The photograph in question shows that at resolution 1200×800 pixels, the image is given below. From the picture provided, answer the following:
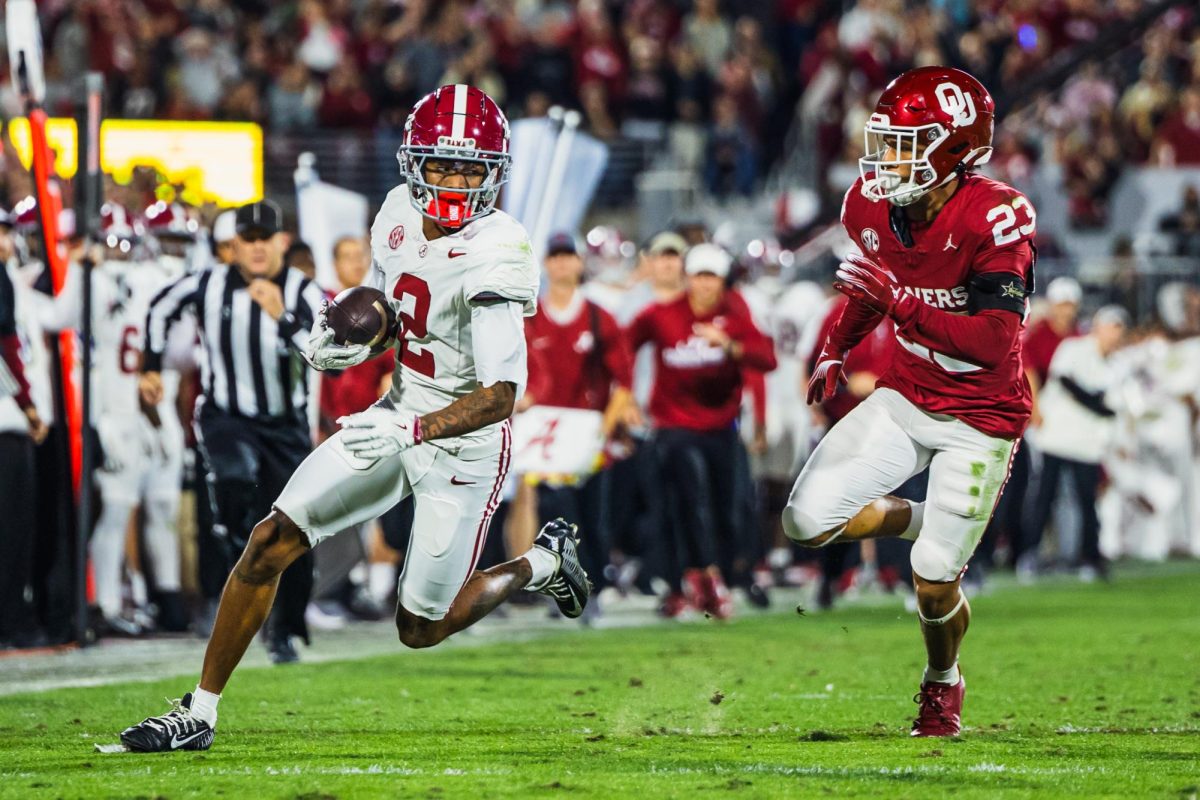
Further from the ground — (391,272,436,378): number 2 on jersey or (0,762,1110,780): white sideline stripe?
(391,272,436,378): number 2 on jersey

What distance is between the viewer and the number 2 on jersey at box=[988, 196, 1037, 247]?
564 cm

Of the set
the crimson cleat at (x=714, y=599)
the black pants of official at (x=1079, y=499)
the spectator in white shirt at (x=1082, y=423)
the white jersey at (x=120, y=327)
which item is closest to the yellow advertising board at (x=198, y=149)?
the white jersey at (x=120, y=327)

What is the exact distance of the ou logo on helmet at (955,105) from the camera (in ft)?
18.9

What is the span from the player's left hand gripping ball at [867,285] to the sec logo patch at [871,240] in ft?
1.31

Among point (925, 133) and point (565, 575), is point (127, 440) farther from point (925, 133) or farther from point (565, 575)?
point (925, 133)

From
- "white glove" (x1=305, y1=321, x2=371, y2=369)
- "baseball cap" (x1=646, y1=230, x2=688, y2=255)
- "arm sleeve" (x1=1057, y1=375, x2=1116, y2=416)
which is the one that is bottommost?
"arm sleeve" (x1=1057, y1=375, x2=1116, y2=416)

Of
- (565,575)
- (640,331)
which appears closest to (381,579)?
(640,331)

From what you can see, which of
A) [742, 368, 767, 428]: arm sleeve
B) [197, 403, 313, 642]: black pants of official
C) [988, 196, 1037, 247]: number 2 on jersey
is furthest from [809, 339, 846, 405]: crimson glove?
[742, 368, 767, 428]: arm sleeve

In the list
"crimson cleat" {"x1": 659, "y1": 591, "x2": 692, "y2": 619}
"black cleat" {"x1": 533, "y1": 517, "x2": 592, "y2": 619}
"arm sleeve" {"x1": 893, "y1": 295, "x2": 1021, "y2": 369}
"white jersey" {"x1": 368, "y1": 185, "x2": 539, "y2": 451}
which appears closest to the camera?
"white jersey" {"x1": 368, "y1": 185, "x2": 539, "y2": 451}

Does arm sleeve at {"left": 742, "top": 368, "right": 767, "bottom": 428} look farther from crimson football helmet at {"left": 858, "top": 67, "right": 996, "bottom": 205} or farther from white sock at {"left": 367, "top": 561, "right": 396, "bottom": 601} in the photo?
crimson football helmet at {"left": 858, "top": 67, "right": 996, "bottom": 205}

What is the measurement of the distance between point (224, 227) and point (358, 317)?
3.29 m

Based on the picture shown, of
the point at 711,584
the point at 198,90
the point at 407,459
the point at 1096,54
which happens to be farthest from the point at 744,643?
the point at 1096,54

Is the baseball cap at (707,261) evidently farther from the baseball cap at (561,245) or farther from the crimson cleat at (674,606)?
the crimson cleat at (674,606)

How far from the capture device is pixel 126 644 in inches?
352
